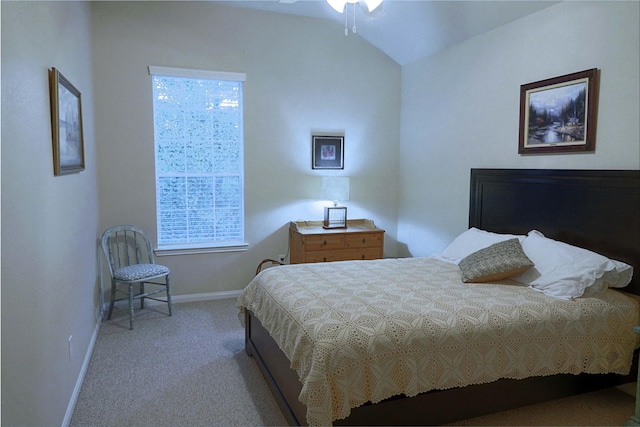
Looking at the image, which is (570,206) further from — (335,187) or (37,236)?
(37,236)

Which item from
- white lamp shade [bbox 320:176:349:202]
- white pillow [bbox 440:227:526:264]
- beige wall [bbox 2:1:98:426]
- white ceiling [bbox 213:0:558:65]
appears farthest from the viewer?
white lamp shade [bbox 320:176:349:202]

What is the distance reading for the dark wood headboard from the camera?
108 inches

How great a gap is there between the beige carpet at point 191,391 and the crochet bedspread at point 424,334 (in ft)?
0.96

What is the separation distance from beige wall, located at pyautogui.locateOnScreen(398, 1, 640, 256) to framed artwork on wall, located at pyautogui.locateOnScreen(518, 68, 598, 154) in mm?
57

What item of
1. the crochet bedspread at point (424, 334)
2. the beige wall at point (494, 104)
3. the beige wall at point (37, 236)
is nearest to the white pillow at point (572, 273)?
the crochet bedspread at point (424, 334)

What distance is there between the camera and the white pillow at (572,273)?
2621 mm

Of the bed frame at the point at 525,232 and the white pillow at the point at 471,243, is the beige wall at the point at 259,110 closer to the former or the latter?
the bed frame at the point at 525,232

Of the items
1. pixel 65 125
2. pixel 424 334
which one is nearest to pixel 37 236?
pixel 65 125

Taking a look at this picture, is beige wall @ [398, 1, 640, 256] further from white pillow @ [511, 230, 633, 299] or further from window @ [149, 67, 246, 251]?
window @ [149, 67, 246, 251]

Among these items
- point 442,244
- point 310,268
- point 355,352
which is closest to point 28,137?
point 355,352

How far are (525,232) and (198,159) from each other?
320cm

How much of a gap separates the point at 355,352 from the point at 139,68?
3571 millimetres

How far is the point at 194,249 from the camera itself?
14.8ft

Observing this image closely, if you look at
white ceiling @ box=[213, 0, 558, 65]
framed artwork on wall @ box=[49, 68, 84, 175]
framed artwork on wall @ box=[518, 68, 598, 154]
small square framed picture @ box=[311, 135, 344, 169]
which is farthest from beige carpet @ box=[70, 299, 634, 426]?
white ceiling @ box=[213, 0, 558, 65]
